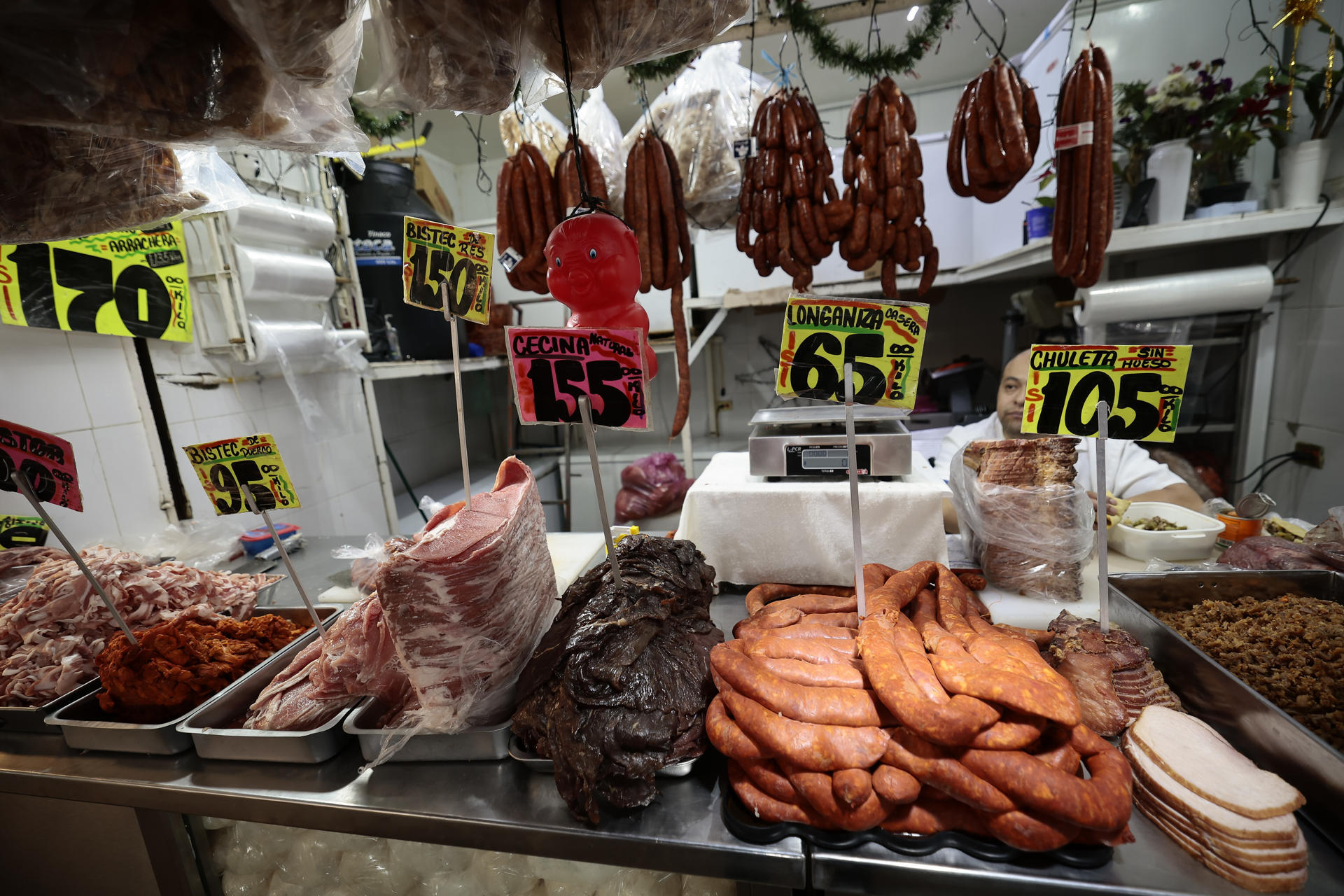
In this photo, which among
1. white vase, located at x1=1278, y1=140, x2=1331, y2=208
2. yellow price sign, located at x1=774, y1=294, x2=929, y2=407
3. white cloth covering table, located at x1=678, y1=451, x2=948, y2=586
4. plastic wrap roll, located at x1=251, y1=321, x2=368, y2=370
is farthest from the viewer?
plastic wrap roll, located at x1=251, y1=321, x2=368, y2=370

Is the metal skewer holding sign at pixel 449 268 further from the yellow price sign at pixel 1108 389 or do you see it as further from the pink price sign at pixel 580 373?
the yellow price sign at pixel 1108 389

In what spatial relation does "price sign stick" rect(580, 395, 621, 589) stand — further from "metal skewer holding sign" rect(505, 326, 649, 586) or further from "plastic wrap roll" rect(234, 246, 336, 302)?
"plastic wrap roll" rect(234, 246, 336, 302)

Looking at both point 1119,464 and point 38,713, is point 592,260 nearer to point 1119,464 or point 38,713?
point 38,713

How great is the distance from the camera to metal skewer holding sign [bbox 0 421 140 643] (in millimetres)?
1387

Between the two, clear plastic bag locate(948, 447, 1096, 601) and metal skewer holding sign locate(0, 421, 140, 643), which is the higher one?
metal skewer holding sign locate(0, 421, 140, 643)

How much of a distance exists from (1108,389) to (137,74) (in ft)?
6.35

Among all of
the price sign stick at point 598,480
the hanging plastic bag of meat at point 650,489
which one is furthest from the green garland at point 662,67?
the hanging plastic bag of meat at point 650,489

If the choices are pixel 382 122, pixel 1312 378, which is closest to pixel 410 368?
pixel 382 122

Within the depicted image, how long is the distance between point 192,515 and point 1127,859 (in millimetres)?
3854

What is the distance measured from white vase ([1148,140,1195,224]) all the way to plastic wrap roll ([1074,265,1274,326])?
1.12 feet

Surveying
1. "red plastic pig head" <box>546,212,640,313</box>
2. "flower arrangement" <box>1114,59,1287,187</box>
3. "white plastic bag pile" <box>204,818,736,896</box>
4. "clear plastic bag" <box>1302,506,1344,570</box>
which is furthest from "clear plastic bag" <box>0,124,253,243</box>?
"flower arrangement" <box>1114,59,1287,187</box>

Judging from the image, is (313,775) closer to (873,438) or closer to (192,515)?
(873,438)

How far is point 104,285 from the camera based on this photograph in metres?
2.45

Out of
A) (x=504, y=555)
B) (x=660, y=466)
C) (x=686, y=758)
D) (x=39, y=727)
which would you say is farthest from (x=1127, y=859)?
(x=660, y=466)
